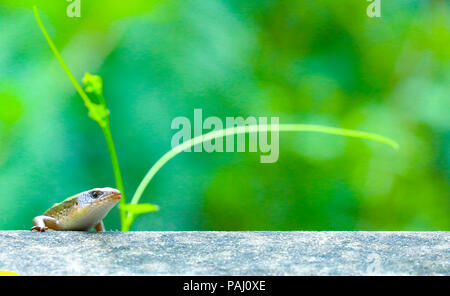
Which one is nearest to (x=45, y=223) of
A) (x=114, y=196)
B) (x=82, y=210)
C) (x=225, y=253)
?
(x=82, y=210)

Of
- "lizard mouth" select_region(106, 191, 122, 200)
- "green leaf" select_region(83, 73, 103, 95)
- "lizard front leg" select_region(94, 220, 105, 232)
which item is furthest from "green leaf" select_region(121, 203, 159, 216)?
"green leaf" select_region(83, 73, 103, 95)

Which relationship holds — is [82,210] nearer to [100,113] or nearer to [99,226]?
[99,226]

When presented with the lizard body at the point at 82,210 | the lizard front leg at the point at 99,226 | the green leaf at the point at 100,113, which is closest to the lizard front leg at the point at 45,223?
the lizard body at the point at 82,210

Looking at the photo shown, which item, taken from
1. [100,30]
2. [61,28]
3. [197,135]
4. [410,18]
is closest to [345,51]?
[410,18]

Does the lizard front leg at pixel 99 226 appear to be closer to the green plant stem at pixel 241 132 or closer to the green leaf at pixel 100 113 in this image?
the green plant stem at pixel 241 132

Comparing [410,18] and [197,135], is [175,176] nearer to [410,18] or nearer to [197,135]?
[197,135]

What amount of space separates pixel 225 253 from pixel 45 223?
566 mm

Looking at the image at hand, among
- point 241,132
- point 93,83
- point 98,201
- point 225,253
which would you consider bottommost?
point 225,253

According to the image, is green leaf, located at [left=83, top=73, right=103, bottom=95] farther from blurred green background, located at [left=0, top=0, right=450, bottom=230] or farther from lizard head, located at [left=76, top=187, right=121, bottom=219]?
lizard head, located at [left=76, top=187, right=121, bottom=219]

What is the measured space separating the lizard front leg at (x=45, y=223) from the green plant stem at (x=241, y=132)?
0.67 feet

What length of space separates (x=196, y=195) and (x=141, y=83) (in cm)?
35

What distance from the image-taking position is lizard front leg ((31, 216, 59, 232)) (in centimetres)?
126

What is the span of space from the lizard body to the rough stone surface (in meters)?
0.13

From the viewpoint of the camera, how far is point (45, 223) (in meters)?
1.35
